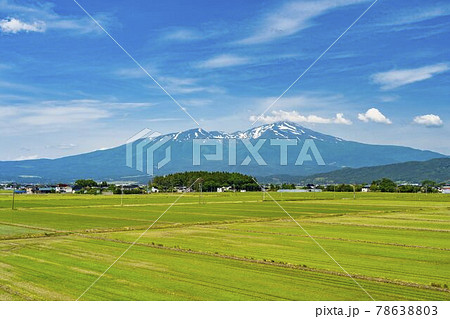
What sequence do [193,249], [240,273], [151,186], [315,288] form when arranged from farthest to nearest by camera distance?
1. [151,186]
2. [193,249]
3. [240,273]
4. [315,288]

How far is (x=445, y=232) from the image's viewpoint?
3494 centimetres

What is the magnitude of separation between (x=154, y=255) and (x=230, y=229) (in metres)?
14.4

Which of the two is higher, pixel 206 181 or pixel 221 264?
pixel 206 181

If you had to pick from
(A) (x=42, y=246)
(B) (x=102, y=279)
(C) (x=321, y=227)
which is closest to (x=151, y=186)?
(C) (x=321, y=227)

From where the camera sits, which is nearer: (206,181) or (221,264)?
(221,264)

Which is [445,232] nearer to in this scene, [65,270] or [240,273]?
[240,273]

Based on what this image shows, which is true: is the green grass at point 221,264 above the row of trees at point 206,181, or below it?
below

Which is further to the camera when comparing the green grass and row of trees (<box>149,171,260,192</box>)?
row of trees (<box>149,171,260,192</box>)

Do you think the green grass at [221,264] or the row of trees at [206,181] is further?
the row of trees at [206,181]

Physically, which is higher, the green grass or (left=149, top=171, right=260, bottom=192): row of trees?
(left=149, top=171, right=260, bottom=192): row of trees

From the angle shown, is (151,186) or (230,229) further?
(151,186)

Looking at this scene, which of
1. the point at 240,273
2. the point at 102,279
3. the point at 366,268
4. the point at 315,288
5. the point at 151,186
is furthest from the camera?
the point at 151,186
